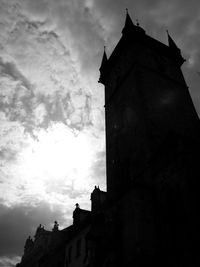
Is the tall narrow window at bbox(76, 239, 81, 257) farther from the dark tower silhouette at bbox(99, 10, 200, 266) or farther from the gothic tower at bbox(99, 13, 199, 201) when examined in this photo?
the dark tower silhouette at bbox(99, 10, 200, 266)

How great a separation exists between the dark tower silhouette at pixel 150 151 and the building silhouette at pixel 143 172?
5 centimetres

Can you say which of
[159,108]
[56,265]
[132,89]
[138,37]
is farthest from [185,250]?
[138,37]

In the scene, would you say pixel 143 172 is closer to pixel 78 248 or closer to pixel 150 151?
pixel 150 151

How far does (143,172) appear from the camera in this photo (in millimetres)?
21812

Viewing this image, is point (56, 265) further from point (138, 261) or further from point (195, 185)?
point (195, 185)

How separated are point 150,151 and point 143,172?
1707 mm

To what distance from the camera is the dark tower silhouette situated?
56.2 ft

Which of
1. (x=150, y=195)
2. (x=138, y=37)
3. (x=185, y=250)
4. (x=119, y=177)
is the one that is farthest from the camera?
(x=138, y=37)

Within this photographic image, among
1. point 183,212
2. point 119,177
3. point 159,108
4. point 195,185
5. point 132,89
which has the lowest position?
point 183,212

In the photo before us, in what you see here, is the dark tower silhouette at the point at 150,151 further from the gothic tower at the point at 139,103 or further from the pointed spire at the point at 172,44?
the pointed spire at the point at 172,44

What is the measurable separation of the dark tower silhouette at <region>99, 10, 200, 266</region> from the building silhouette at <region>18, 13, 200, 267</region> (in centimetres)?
5

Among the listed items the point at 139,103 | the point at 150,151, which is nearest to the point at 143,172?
the point at 150,151

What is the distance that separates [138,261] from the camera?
16.7 meters

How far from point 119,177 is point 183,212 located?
373 inches
